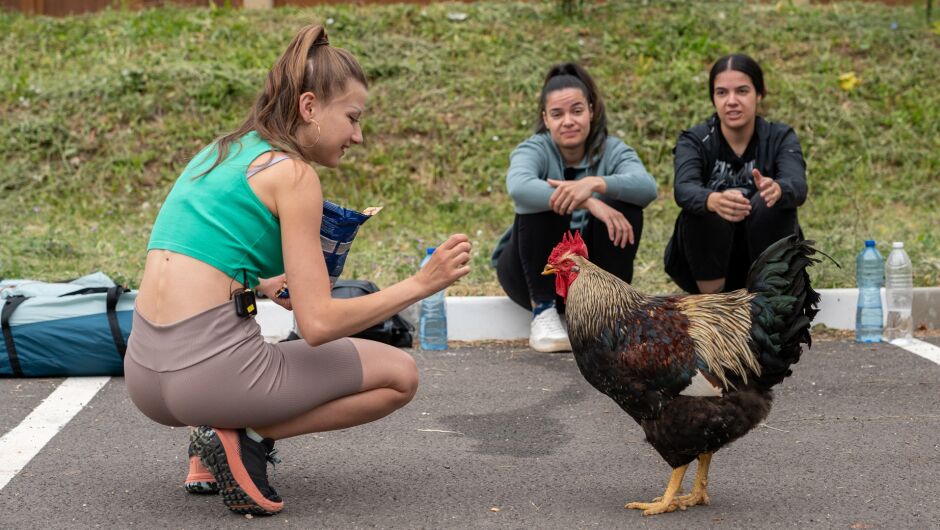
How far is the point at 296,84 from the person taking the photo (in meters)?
3.63

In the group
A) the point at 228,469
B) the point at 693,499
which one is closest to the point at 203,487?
the point at 228,469

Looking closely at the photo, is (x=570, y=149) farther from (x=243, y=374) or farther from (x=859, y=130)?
(x=859, y=130)

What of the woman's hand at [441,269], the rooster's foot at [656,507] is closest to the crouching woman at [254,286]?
the woman's hand at [441,269]

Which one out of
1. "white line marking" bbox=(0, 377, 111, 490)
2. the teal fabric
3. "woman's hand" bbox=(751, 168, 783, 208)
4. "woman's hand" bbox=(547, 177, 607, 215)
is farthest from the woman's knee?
"woman's hand" bbox=(751, 168, 783, 208)

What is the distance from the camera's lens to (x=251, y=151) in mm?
3664

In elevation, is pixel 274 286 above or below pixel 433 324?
above

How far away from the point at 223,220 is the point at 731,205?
3.13m

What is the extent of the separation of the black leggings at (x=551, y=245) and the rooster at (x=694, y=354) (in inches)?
83.5

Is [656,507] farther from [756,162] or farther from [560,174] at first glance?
[756,162]

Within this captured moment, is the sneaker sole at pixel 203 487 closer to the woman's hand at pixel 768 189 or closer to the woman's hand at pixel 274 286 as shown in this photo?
the woman's hand at pixel 274 286

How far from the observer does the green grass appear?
9289 millimetres

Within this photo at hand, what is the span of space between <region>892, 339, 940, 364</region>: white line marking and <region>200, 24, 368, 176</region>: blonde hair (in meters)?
3.91

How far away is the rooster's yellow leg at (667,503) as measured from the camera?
151 inches

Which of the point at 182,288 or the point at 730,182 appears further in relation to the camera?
the point at 730,182
